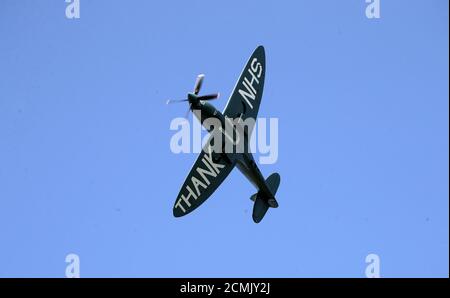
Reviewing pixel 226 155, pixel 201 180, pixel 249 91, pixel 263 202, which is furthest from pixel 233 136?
pixel 263 202

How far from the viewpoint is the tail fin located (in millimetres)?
29641

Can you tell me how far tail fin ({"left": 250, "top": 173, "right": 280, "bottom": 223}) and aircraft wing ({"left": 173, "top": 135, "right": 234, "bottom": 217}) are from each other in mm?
2793

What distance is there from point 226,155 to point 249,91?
→ 3528mm

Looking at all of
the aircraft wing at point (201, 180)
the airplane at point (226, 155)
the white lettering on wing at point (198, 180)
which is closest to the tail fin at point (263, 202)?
the airplane at point (226, 155)

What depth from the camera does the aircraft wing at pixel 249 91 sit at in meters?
27.8

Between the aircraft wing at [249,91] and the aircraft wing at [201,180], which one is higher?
the aircraft wing at [249,91]

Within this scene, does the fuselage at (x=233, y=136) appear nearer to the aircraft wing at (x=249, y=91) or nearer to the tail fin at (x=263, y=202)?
the tail fin at (x=263, y=202)

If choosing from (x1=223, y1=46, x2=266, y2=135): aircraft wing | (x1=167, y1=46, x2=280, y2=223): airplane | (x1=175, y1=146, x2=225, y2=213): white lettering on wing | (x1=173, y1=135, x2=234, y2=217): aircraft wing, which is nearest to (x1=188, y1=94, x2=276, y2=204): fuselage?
(x1=167, y1=46, x2=280, y2=223): airplane

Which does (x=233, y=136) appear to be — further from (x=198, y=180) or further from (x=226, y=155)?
(x=198, y=180)

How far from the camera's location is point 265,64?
31.0 metres
